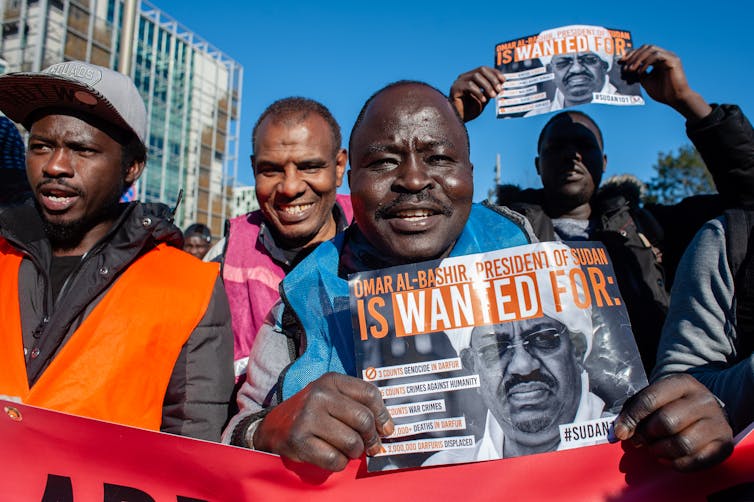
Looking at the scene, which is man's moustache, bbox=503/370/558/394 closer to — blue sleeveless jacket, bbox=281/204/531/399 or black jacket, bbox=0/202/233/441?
blue sleeveless jacket, bbox=281/204/531/399

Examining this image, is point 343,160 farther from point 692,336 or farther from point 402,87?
point 692,336

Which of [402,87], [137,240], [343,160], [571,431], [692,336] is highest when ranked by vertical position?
[343,160]

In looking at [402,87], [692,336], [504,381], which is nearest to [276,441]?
[504,381]

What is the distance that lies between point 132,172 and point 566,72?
2.27 meters

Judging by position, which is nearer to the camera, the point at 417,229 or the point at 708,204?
the point at 417,229

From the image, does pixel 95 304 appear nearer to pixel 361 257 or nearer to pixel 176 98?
pixel 361 257

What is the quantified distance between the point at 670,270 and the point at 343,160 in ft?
6.27

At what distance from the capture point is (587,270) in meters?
1.41

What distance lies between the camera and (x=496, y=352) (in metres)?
1.35

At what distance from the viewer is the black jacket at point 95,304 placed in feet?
6.30

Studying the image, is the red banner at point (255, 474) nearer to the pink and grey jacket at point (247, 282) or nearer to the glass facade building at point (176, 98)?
the pink and grey jacket at point (247, 282)

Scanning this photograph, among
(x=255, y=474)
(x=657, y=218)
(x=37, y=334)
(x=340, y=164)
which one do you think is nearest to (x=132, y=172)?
(x=37, y=334)

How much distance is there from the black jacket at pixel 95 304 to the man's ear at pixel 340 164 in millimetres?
1190

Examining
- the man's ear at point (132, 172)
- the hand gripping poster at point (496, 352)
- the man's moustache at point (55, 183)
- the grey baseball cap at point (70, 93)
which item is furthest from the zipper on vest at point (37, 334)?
the hand gripping poster at point (496, 352)
